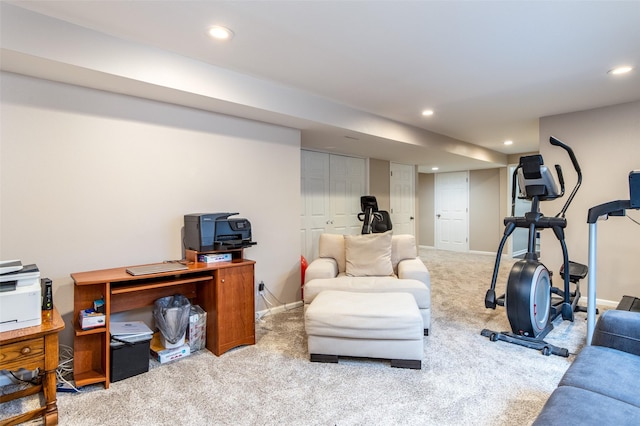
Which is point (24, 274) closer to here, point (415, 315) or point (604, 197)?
point (415, 315)

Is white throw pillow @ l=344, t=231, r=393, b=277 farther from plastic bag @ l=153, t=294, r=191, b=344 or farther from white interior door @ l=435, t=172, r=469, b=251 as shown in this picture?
white interior door @ l=435, t=172, r=469, b=251

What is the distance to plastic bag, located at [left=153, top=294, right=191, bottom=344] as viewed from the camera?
261 cm

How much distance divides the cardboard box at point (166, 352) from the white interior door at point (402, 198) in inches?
187

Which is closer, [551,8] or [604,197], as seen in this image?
[551,8]

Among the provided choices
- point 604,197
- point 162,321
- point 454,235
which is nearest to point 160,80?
point 162,321

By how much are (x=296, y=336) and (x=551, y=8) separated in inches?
116

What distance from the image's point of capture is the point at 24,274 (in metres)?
1.86

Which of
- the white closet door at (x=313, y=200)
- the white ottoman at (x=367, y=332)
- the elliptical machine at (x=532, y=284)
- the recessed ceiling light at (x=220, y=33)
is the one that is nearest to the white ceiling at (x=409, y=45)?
the recessed ceiling light at (x=220, y=33)

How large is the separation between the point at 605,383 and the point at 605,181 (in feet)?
10.9

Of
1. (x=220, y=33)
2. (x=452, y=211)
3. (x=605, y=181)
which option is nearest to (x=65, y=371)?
(x=220, y=33)

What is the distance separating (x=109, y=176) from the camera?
8.59ft

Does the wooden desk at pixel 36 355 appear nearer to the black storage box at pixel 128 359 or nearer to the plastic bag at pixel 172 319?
the black storage box at pixel 128 359

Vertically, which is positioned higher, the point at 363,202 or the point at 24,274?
the point at 363,202

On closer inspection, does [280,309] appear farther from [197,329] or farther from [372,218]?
[372,218]
